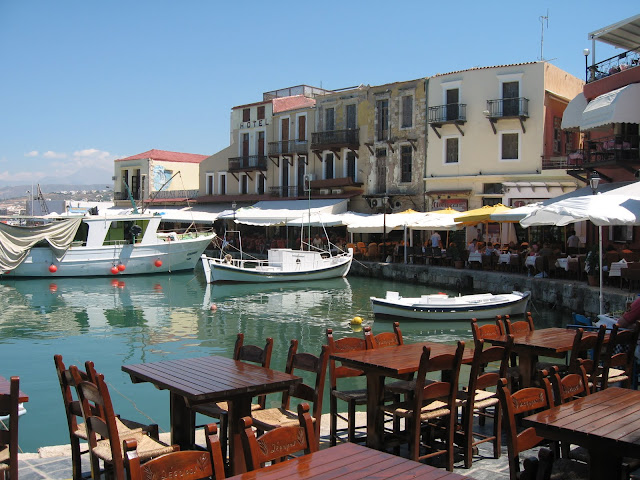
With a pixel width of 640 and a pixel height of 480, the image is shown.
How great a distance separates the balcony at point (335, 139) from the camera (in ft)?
124

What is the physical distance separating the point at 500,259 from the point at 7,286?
21.6 meters

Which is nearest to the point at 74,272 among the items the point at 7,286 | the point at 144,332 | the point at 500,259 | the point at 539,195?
the point at 7,286

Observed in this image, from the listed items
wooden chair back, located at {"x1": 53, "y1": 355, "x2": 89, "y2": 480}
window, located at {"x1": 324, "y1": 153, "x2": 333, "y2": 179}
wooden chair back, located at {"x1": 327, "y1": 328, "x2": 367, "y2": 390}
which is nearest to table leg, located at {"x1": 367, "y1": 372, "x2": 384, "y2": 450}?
wooden chair back, located at {"x1": 327, "y1": 328, "x2": 367, "y2": 390}

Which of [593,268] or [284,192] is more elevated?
[284,192]

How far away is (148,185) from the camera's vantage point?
53.8 m

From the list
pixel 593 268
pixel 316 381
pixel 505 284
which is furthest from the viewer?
pixel 505 284

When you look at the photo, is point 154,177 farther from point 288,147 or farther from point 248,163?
point 288,147

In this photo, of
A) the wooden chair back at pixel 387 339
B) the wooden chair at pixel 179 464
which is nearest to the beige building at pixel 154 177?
the wooden chair back at pixel 387 339

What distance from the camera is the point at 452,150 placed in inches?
1331

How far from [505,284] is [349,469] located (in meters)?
20.8

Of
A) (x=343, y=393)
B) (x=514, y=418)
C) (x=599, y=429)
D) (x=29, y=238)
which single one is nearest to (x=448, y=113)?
(x=29, y=238)

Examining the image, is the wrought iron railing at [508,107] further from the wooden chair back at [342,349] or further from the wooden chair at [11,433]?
the wooden chair at [11,433]

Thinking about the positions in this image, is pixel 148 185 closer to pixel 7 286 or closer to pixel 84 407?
pixel 7 286

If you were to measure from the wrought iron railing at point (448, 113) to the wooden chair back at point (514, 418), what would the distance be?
2976cm
